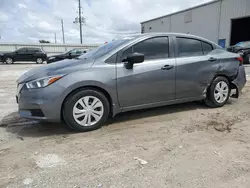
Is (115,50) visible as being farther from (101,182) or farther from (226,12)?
(226,12)

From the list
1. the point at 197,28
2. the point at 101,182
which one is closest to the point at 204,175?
the point at 101,182

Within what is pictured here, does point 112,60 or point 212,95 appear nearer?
point 112,60

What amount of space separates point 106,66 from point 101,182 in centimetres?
185

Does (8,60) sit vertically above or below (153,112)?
above

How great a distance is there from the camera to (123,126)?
3.75m

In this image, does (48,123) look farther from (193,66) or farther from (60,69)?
(193,66)

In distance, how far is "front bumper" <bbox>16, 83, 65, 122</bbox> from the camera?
3.22m

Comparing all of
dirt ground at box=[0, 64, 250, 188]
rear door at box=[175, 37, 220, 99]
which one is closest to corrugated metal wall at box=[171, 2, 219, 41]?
rear door at box=[175, 37, 220, 99]

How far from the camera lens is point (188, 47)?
14.1ft

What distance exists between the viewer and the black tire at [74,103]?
3334 mm

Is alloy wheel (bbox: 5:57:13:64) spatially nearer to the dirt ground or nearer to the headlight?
the dirt ground

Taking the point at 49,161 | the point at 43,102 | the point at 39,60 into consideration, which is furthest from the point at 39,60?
the point at 49,161

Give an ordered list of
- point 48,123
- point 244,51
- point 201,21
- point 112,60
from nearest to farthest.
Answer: point 112,60, point 48,123, point 244,51, point 201,21

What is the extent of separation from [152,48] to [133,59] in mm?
604
